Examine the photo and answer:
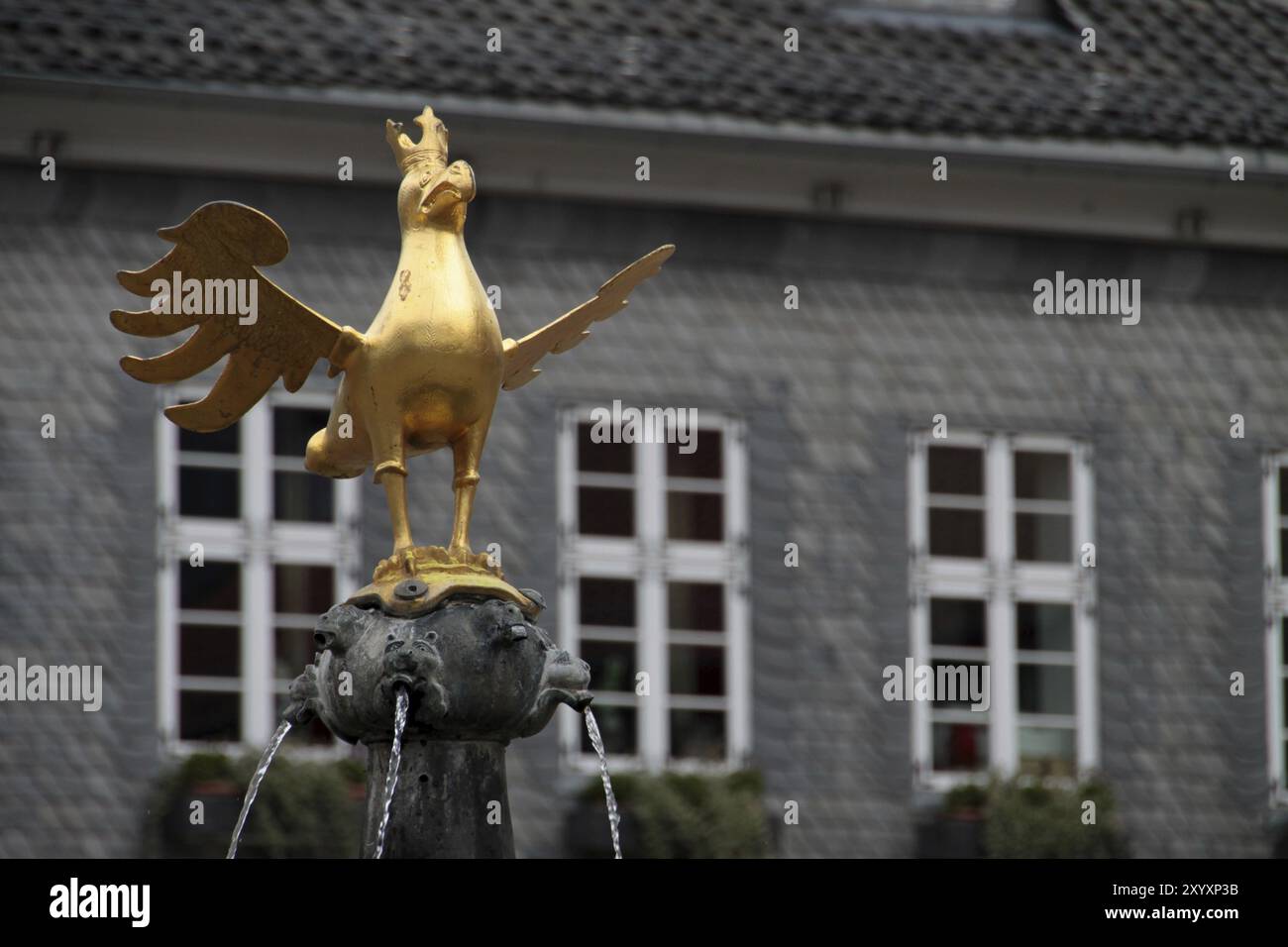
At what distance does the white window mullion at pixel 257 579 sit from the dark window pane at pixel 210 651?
5 centimetres

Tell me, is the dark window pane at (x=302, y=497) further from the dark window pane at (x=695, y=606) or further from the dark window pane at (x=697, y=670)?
the dark window pane at (x=697, y=670)

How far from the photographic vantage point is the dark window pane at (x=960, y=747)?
19.2 m

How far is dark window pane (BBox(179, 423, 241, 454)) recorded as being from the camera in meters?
18.3

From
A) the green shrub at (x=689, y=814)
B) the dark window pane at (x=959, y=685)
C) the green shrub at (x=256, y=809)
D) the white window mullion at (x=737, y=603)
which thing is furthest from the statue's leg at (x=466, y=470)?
the dark window pane at (x=959, y=685)

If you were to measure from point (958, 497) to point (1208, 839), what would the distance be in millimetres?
2559

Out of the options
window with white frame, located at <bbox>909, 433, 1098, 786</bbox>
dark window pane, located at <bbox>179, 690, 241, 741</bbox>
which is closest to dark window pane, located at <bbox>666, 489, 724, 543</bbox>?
window with white frame, located at <bbox>909, 433, 1098, 786</bbox>

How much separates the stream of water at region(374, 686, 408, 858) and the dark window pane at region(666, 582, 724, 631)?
33.0ft

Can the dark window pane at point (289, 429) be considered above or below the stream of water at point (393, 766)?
above

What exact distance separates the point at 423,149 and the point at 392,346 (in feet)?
2.22

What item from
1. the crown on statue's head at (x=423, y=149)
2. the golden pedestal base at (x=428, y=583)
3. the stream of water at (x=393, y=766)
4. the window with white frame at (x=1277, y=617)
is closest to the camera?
the stream of water at (x=393, y=766)

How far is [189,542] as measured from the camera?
1812 cm

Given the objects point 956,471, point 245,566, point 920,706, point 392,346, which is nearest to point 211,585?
point 245,566
